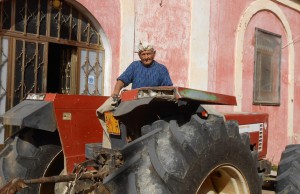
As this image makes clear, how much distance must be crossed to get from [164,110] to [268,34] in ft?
25.2

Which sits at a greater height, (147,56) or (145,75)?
(147,56)

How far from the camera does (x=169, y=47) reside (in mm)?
7555

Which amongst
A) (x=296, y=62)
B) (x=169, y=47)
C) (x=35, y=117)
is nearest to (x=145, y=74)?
(x=35, y=117)

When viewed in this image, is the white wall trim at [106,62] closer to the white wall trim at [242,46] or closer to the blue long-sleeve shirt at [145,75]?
the blue long-sleeve shirt at [145,75]

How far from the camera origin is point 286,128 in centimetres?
1048

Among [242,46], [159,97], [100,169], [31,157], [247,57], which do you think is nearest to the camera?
[159,97]

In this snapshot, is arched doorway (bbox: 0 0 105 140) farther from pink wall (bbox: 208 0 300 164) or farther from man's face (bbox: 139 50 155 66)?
man's face (bbox: 139 50 155 66)

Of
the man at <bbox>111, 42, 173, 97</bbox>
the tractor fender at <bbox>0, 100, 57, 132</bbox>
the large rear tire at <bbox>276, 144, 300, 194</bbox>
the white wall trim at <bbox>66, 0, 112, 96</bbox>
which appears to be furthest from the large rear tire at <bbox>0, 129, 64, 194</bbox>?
the white wall trim at <bbox>66, 0, 112, 96</bbox>

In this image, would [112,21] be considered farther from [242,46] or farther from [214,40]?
[242,46]

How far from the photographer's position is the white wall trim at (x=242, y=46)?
28.7 feet

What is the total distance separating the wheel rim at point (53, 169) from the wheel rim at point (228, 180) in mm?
1249

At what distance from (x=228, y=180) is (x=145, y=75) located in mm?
1221

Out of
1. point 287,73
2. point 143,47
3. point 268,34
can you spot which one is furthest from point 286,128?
point 143,47

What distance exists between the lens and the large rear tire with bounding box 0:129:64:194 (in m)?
3.12
